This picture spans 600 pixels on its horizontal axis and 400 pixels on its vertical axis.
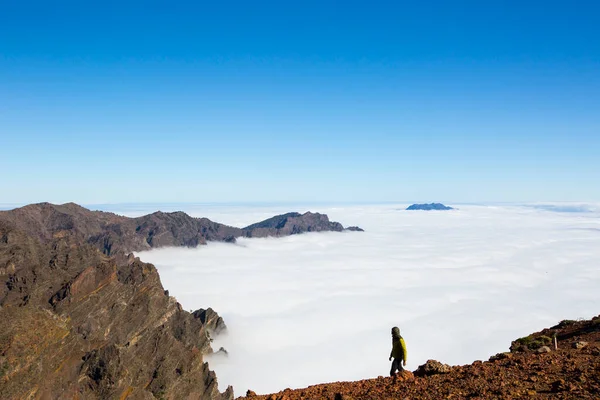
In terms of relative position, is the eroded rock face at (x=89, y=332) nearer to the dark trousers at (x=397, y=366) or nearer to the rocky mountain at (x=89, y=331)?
the rocky mountain at (x=89, y=331)

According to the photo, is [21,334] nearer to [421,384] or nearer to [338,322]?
[421,384]

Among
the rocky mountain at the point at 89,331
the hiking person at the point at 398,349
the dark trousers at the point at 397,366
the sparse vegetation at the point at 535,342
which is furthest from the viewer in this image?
the rocky mountain at the point at 89,331

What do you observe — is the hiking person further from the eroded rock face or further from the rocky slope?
the eroded rock face

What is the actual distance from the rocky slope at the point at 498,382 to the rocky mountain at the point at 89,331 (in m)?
41.8

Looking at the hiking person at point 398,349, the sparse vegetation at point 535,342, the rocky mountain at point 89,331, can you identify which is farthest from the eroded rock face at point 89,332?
the sparse vegetation at point 535,342

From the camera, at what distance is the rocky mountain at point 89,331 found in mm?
48125

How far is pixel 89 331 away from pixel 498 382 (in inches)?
3107

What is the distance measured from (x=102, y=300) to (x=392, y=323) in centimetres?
12323

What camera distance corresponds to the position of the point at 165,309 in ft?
323

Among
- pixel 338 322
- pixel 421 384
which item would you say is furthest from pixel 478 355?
pixel 421 384

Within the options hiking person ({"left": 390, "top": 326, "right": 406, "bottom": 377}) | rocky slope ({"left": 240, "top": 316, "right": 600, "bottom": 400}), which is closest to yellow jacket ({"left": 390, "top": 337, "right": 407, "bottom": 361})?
hiking person ({"left": 390, "top": 326, "right": 406, "bottom": 377})

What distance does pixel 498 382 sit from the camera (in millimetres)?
15109

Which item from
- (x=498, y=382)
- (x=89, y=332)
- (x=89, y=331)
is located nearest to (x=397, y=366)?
(x=498, y=382)

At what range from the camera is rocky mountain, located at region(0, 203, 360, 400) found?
158 ft
